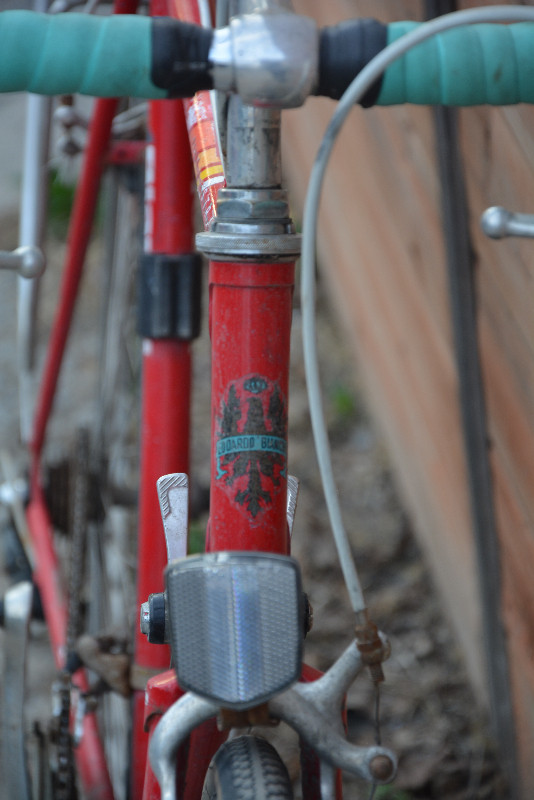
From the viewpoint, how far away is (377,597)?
191cm

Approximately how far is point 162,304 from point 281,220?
513 millimetres

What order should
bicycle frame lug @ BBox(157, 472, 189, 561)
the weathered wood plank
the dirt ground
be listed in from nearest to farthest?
bicycle frame lug @ BBox(157, 472, 189, 561)
the weathered wood plank
the dirt ground

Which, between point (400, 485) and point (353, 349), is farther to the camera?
point (353, 349)

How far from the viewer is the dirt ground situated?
1.55 meters

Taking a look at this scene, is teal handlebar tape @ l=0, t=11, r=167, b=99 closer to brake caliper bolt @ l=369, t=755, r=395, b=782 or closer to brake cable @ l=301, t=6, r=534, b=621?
brake cable @ l=301, t=6, r=534, b=621

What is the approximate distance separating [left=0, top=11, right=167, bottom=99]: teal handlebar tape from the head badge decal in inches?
7.7

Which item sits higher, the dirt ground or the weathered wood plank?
the weathered wood plank

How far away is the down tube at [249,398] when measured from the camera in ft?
1.84

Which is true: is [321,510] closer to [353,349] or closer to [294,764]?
[353,349]

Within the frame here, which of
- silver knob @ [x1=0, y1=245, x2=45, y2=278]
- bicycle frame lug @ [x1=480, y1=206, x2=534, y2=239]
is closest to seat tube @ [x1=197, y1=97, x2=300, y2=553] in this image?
bicycle frame lug @ [x1=480, y1=206, x2=534, y2=239]

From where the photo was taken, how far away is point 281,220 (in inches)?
22.0

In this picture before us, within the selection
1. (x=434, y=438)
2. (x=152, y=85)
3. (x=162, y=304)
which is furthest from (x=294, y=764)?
(x=152, y=85)

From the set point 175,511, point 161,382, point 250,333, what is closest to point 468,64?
point 250,333

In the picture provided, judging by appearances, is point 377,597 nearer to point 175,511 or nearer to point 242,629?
point 175,511
